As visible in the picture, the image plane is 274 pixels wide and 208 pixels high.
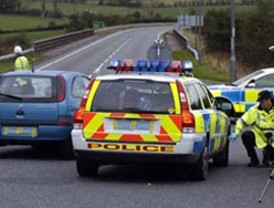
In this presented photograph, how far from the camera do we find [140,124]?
1184cm

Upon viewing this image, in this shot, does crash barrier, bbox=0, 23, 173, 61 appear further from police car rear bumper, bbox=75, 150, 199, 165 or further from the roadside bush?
police car rear bumper, bbox=75, 150, 199, 165

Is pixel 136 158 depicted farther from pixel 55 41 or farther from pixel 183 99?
pixel 55 41

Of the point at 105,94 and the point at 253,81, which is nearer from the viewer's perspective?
the point at 105,94

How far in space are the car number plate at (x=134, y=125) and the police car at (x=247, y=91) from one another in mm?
10962

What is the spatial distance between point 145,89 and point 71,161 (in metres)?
2.80

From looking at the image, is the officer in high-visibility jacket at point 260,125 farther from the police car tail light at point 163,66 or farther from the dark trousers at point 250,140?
the police car tail light at point 163,66

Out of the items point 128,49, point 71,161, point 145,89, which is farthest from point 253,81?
point 128,49

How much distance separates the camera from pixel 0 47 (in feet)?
194

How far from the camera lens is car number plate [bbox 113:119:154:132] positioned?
11.8m

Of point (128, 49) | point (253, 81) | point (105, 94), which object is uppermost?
point (105, 94)

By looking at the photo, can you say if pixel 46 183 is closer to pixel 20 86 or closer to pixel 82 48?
pixel 20 86

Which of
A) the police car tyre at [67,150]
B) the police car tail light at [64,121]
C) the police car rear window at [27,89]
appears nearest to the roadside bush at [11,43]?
the police car rear window at [27,89]

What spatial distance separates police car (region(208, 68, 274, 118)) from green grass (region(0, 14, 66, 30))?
7490cm

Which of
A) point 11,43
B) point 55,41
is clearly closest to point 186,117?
point 11,43
